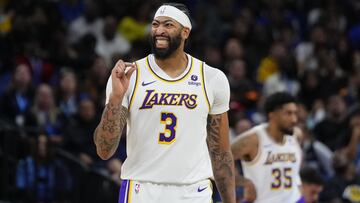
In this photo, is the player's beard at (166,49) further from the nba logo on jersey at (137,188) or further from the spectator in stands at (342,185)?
the spectator in stands at (342,185)

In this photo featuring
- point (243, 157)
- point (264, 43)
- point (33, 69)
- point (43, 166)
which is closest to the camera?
point (243, 157)

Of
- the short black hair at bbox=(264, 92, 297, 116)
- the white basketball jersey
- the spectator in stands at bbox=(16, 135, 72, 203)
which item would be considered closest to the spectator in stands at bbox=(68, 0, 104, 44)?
the spectator in stands at bbox=(16, 135, 72, 203)

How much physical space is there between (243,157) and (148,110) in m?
2.95

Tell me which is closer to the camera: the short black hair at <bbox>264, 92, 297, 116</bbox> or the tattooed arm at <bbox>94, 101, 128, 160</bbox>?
the tattooed arm at <bbox>94, 101, 128, 160</bbox>

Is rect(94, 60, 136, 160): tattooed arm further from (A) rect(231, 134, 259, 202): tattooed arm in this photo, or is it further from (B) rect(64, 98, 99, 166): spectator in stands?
(B) rect(64, 98, 99, 166): spectator in stands

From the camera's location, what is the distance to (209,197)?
21.9 ft

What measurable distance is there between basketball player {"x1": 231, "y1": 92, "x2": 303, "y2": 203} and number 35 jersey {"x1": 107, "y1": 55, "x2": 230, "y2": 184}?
2.54 meters

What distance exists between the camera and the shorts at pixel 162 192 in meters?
6.51

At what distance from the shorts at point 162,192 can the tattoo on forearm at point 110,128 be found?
0.36m

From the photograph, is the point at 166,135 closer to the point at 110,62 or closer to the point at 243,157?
the point at 243,157

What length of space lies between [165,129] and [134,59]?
7.81 m

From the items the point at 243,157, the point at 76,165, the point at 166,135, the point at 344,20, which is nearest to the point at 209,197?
the point at 166,135

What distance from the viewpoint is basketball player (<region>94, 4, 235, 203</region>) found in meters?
6.50

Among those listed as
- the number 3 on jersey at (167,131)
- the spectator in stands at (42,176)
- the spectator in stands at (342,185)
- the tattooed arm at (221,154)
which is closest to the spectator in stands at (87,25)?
the spectator in stands at (42,176)
